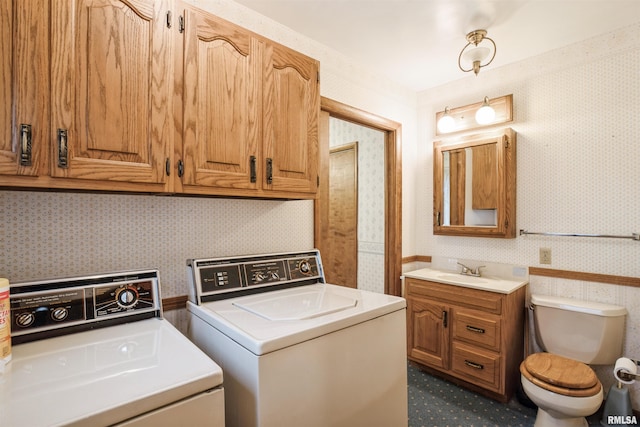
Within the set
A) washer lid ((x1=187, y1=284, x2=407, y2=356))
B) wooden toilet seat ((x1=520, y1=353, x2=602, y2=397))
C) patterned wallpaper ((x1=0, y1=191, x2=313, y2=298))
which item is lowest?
wooden toilet seat ((x1=520, y1=353, x2=602, y2=397))

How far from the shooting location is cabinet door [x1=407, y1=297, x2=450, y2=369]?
242cm

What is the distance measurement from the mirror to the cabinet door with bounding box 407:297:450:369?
Result: 68cm

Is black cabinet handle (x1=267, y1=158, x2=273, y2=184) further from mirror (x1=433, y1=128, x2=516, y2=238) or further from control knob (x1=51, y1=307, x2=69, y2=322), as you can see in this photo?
mirror (x1=433, y1=128, x2=516, y2=238)

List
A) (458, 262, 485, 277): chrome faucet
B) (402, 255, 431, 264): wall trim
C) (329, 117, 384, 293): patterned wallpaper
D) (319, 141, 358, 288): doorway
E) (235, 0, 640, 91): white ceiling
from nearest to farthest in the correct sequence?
(235, 0, 640, 91): white ceiling → (458, 262, 485, 277): chrome faucet → (402, 255, 431, 264): wall trim → (329, 117, 384, 293): patterned wallpaper → (319, 141, 358, 288): doorway

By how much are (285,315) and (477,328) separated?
1648mm

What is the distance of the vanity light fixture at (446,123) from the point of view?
2.72 m

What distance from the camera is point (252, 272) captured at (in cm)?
165

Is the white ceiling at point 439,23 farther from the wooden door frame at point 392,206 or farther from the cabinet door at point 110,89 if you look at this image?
the cabinet door at point 110,89

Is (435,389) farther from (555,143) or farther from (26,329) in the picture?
(26,329)

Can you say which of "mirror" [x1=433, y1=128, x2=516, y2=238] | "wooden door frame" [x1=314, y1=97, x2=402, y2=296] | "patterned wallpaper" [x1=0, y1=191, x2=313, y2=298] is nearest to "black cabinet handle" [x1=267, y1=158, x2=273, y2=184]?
"patterned wallpaper" [x1=0, y1=191, x2=313, y2=298]

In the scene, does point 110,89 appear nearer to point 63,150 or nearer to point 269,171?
point 63,150

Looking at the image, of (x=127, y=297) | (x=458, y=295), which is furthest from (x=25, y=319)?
(x=458, y=295)

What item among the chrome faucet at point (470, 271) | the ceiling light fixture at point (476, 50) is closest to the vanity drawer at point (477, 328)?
the chrome faucet at point (470, 271)

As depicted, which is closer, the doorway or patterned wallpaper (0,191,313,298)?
patterned wallpaper (0,191,313,298)
